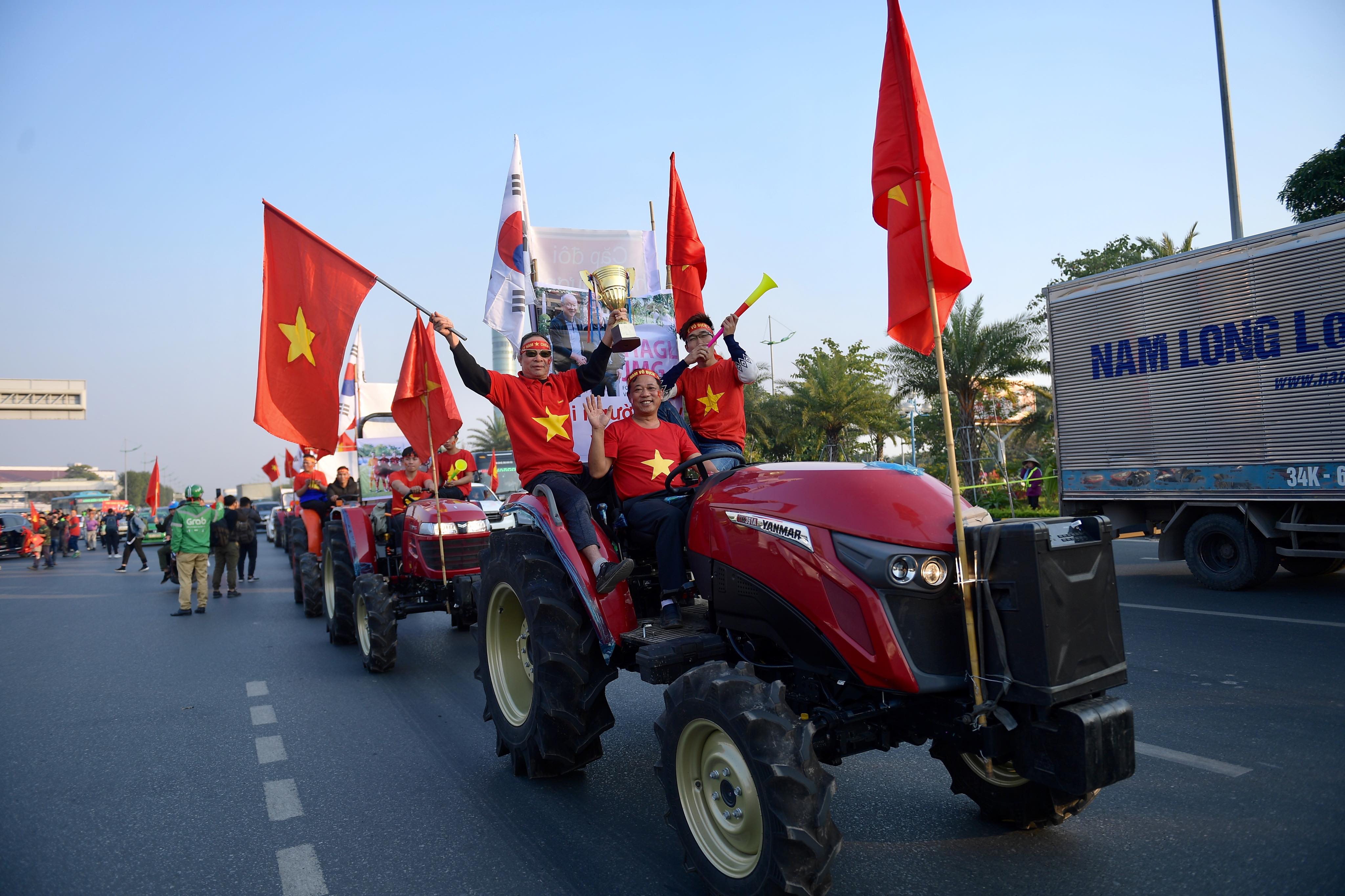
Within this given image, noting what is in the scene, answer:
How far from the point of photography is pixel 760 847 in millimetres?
2729

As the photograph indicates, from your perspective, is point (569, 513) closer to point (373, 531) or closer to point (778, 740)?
point (778, 740)

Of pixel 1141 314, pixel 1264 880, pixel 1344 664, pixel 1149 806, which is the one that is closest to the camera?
pixel 1264 880

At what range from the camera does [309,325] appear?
5.35 m

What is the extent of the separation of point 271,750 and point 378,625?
Result: 2045 mm

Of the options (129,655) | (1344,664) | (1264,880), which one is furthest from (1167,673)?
(129,655)

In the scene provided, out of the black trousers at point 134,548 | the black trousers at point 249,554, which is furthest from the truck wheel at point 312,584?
the black trousers at point 134,548

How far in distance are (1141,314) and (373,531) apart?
9195mm

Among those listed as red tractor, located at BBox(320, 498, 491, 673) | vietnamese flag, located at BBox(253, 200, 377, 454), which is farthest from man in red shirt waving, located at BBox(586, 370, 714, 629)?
red tractor, located at BBox(320, 498, 491, 673)

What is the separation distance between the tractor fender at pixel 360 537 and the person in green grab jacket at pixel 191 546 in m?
4.69

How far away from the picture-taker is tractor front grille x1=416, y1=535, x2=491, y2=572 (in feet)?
25.0

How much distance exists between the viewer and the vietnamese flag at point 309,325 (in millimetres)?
5289

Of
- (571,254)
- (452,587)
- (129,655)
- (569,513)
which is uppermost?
(571,254)

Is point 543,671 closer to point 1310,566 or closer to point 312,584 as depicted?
point 312,584

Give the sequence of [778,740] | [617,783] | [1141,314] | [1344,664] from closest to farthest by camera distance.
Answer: [778,740] → [617,783] → [1344,664] → [1141,314]
